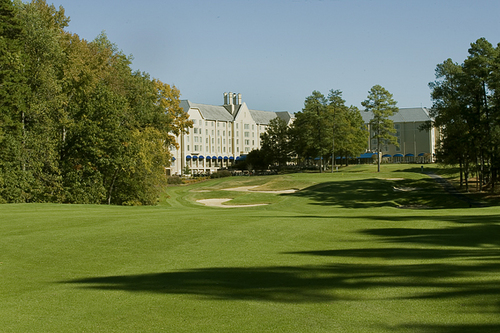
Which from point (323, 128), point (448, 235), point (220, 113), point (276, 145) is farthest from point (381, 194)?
point (220, 113)

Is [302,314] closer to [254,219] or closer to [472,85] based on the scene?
[254,219]

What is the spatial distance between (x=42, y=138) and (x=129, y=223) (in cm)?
2655

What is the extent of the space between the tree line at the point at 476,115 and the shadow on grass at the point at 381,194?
4.75m

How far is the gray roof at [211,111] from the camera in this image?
125356mm

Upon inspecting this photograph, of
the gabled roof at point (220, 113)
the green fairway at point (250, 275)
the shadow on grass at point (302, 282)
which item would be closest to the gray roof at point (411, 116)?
the gabled roof at point (220, 113)

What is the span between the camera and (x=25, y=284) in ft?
32.6

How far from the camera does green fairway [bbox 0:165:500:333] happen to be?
713 cm

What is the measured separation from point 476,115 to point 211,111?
92.9 m

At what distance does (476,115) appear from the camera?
48.5 m

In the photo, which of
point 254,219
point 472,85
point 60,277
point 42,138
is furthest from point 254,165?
point 60,277

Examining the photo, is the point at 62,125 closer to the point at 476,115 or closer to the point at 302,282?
the point at 302,282

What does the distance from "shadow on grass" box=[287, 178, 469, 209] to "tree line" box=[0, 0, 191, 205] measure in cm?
1770

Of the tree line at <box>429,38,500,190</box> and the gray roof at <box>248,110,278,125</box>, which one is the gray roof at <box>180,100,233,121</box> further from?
the tree line at <box>429,38,500,190</box>

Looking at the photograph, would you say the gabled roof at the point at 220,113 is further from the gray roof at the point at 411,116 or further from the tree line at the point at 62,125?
the tree line at the point at 62,125
